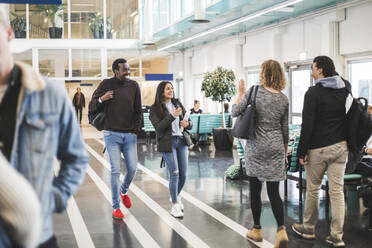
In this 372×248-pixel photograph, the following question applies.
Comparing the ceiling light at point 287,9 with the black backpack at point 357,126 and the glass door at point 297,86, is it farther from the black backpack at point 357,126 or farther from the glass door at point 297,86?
the black backpack at point 357,126

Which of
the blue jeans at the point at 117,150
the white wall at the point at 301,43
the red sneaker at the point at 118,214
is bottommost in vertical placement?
the red sneaker at the point at 118,214

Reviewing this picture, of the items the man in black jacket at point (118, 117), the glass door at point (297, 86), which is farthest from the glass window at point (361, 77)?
the man in black jacket at point (118, 117)

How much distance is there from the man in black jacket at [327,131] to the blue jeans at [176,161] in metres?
1.53

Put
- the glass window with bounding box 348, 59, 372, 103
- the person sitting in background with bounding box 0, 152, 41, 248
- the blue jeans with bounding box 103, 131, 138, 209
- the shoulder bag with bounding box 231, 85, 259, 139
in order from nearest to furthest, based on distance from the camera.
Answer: the person sitting in background with bounding box 0, 152, 41, 248, the shoulder bag with bounding box 231, 85, 259, 139, the blue jeans with bounding box 103, 131, 138, 209, the glass window with bounding box 348, 59, 372, 103

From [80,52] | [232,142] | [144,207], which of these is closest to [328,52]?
[232,142]

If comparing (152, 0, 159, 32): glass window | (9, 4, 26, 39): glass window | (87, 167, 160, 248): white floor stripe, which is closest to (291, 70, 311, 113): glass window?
(152, 0, 159, 32): glass window

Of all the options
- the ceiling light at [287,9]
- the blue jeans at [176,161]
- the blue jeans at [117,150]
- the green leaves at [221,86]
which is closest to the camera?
the blue jeans at [117,150]

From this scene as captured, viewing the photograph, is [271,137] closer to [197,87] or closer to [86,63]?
[197,87]

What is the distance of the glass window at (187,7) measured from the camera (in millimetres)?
13000

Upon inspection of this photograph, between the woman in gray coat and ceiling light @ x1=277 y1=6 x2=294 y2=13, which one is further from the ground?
ceiling light @ x1=277 y1=6 x2=294 y2=13

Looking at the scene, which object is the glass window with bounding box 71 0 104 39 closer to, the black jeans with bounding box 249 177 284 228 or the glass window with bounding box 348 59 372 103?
the glass window with bounding box 348 59 372 103

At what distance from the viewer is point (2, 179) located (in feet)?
4.66

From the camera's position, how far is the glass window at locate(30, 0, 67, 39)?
2086cm

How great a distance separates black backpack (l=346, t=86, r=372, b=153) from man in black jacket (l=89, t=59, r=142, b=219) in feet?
7.55
